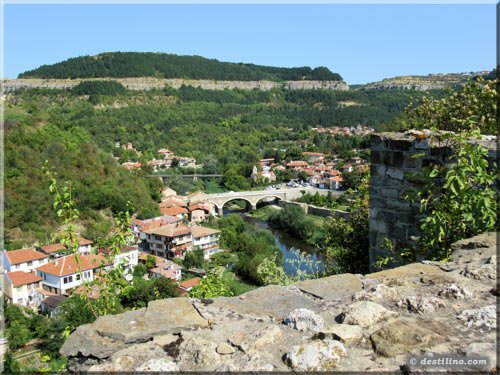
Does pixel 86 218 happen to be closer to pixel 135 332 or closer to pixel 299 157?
pixel 135 332

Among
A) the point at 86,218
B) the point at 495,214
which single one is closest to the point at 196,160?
the point at 86,218

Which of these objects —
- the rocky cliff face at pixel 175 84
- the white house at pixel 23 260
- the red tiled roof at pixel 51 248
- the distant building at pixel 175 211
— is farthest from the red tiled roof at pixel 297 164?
the rocky cliff face at pixel 175 84

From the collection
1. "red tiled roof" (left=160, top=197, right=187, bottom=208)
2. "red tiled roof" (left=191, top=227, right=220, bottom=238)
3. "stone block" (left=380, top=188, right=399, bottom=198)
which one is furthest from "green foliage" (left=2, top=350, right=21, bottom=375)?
"red tiled roof" (left=160, top=197, right=187, bottom=208)

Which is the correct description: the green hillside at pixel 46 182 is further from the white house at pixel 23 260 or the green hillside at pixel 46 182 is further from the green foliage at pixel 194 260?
the green foliage at pixel 194 260

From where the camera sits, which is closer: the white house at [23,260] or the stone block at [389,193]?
the stone block at [389,193]

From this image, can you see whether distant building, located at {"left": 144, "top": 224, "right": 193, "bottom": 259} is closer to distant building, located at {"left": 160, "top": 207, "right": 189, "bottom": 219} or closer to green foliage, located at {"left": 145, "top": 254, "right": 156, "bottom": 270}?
green foliage, located at {"left": 145, "top": 254, "right": 156, "bottom": 270}

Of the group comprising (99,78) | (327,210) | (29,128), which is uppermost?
(99,78)

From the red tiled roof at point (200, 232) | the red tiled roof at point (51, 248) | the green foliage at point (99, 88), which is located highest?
the green foliage at point (99, 88)
